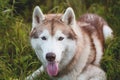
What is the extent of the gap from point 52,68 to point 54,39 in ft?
1.30

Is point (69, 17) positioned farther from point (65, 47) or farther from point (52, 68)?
point (52, 68)

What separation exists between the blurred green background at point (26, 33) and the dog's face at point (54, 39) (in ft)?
2.06

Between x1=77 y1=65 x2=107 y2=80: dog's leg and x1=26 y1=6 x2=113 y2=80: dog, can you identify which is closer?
x1=26 y1=6 x2=113 y2=80: dog

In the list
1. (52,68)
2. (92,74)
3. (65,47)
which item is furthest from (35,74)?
(65,47)

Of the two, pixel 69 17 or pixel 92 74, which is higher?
pixel 69 17

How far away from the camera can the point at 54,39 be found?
235 inches

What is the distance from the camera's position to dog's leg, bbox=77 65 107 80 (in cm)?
645

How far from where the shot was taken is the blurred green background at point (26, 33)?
6859 millimetres

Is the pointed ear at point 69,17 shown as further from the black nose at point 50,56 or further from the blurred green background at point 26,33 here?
the blurred green background at point 26,33

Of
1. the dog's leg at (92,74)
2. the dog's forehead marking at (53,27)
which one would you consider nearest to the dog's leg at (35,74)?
the dog's leg at (92,74)

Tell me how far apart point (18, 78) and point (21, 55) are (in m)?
0.51

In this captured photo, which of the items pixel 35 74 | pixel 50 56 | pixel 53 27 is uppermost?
pixel 53 27

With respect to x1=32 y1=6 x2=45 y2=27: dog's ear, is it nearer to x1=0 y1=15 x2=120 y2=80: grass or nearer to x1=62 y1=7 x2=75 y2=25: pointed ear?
x1=62 y1=7 x2=75 y2=25: pointed ear

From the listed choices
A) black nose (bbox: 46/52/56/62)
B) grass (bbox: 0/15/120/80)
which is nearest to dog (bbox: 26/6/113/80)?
black nose (bbox: 46/52/56/62)
